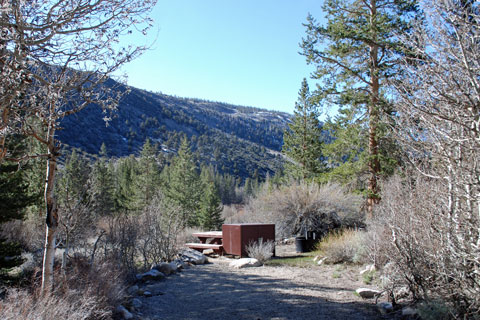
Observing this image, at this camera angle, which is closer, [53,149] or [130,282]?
[53,149]

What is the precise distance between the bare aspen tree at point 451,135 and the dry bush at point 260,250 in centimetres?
748

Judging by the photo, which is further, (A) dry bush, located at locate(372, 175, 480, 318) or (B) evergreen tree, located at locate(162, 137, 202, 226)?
(B) evergreen tree, located at locate(162, 137, 202, 226)

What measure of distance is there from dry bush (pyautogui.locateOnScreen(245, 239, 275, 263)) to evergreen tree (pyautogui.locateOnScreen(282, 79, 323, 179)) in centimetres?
1544

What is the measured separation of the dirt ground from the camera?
6.47 m

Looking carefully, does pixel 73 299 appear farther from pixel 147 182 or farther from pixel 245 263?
pixel 147 182

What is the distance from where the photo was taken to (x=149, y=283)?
9.43 m

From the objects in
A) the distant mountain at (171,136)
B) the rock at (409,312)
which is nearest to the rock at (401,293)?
the rock at (409,312)

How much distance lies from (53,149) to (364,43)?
1228cm

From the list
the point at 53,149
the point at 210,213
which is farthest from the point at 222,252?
the point at 210,213

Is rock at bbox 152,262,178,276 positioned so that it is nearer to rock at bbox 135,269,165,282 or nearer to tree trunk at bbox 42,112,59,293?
rock at bbox 135,269,165,282

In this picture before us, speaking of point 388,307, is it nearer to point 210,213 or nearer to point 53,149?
point 53,149

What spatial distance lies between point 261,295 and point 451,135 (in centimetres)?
496

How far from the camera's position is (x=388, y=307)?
5.97 m

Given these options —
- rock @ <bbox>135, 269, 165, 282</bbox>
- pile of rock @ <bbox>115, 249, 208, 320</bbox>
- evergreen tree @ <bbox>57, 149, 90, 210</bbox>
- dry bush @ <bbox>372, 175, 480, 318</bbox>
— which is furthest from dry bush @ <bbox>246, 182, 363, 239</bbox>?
dry bush @ <bbox>372, 175, 480, 318</bbox>
